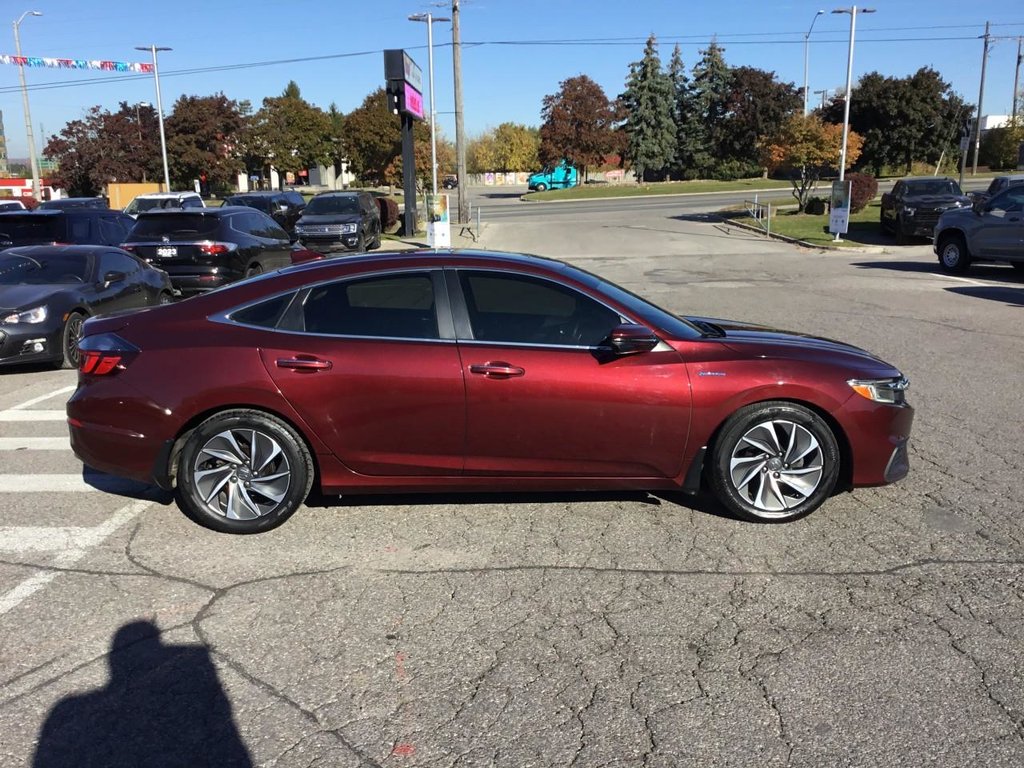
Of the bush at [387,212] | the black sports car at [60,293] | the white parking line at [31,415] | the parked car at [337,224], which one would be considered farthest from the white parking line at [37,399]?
the bush at [387,212]

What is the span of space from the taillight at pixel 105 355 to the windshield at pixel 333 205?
2005cm

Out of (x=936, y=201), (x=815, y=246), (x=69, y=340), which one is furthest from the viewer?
(x=815, y=246)

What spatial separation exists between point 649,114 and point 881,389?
243ft

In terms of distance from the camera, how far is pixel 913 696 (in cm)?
318

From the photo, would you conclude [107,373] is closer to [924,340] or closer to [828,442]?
[828,442]

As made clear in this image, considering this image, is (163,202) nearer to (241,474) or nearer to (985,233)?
(985,233)

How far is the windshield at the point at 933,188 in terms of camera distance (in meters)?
25.6

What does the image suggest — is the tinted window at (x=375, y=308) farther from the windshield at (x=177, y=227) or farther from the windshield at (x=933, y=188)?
the windshield at (x=933, y=188)

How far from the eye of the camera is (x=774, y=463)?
483cm

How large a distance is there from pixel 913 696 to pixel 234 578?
3152 mm

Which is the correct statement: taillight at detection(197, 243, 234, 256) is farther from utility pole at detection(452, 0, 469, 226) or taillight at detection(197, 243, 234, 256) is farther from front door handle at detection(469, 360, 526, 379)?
utility pole at detection(452, 0, 469, 226)

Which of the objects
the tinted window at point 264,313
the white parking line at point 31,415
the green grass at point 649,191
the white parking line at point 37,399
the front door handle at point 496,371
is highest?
the green grass at point 649,191

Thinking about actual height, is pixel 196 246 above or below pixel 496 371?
above

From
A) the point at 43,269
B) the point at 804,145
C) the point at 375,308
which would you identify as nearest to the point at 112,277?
the point at 43,269
